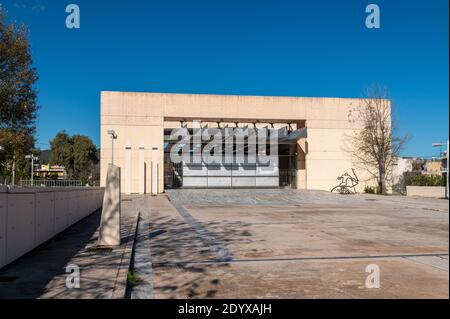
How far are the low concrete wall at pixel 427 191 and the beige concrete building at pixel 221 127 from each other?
15.5ft

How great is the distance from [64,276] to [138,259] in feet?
7.09

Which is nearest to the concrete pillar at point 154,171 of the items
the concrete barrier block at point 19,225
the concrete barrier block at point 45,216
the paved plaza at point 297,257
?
the paved plaza at point 297,257

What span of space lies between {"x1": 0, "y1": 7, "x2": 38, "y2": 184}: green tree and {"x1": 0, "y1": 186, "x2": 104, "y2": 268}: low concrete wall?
10.8m

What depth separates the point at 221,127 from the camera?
1544 inches

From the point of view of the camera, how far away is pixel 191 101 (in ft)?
121

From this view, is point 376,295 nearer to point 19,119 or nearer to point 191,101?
point 19,119

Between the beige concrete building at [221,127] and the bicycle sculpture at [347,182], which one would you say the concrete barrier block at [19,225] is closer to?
the beige concrete building at [221,127]

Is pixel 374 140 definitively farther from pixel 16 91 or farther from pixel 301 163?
pixel 16 91

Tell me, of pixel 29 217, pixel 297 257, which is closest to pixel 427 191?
pixel 297 257

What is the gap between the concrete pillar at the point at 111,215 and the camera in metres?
9.80

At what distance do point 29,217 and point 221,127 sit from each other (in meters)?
30.7

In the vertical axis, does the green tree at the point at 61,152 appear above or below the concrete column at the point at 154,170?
above
